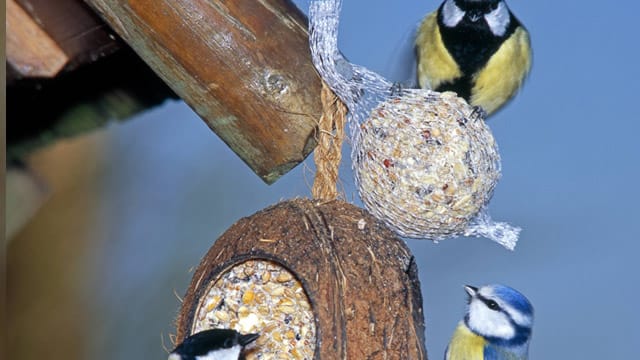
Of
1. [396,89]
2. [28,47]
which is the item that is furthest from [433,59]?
[28,47]

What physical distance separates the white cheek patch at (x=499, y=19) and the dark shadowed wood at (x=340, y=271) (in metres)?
0.45

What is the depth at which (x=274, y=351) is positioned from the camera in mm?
1700

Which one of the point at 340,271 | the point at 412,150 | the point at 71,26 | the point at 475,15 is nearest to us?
the point at 340,271

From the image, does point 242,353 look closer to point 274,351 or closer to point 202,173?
point 274,351

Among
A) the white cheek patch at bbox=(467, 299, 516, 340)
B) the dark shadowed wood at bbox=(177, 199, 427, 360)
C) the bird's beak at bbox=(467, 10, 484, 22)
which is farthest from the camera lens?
the white cheek patch at bbox=(467, 299, 516, 340)

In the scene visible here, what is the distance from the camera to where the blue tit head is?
6.04 ft

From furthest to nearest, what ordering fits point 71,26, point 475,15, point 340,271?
1. point 71,26
2. point 475,15
3. point 340,271

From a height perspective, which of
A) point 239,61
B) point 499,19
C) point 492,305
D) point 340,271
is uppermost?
point 499,19

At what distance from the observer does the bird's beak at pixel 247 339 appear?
1.55 m

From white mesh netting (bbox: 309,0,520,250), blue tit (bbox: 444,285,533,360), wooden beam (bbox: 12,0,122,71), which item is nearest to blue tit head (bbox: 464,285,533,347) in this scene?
blue tit (bbox: 444,285,533,360)

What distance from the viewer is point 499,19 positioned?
178 cm

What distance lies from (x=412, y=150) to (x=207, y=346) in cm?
47

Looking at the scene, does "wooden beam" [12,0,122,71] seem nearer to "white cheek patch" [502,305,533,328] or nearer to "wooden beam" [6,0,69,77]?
"wooden beam" [6,0,69,77]

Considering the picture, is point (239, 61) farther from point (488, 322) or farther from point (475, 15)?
point (488, 322)
